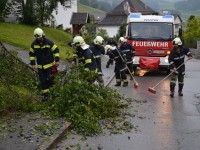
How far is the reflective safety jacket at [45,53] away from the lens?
10688 millimetres

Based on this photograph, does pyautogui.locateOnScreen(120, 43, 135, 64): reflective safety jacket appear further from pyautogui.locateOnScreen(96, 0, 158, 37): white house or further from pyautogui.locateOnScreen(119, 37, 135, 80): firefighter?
pyautogui.locateOnScreen(96, 0, 158, 37): white house

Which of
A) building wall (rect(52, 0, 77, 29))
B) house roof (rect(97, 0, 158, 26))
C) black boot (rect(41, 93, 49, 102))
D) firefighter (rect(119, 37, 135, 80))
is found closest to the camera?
black boot (rect(41, 93, 49, 102))

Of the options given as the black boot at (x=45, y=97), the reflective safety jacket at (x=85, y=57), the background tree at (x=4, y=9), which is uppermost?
the background tree at (x=4, y=9)

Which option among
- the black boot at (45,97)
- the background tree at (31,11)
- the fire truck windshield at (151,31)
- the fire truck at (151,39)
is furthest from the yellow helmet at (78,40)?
the background tree at (31,11)

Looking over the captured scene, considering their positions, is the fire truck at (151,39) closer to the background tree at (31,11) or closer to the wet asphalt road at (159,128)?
the wet asphalt road at (159,128)

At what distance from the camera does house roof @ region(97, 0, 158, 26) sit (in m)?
88.1

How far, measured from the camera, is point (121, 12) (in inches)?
3617

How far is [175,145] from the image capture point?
7.59 meters

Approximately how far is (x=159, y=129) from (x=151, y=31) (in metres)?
11.3

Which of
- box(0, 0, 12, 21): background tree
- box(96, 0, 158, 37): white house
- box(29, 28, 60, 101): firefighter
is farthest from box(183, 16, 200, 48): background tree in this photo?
box(29, 28, 60, 101): firefighter

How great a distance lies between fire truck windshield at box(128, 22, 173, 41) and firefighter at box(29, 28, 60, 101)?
9333 millimetres

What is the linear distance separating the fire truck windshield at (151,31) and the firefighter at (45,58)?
9.33m

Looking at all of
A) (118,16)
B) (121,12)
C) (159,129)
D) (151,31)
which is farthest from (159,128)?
(121,12)

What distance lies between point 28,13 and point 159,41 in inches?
651
